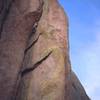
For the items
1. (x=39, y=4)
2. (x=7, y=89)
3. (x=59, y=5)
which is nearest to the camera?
(x=7, y=89)

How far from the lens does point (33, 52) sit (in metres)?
12.6

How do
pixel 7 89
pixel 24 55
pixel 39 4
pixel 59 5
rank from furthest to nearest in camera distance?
pixel 59 5
pixel 39 4
pixel 24 55
pixel 7 89

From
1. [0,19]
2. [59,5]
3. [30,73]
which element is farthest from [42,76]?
[59,5]

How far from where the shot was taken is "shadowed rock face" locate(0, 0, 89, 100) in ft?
38.7

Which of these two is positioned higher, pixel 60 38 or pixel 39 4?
pixel 39 4

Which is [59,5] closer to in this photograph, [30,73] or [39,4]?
[39,4]

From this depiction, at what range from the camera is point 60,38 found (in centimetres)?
1317

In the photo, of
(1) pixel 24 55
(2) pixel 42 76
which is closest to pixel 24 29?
(1) pixel 24 55

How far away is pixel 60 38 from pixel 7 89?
2.85m

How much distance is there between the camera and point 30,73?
12.2 m

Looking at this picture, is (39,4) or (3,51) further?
(39,4)

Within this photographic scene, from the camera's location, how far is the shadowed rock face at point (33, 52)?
1179 cm

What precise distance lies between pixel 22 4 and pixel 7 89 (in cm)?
333

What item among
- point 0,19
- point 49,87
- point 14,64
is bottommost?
point 49,87
